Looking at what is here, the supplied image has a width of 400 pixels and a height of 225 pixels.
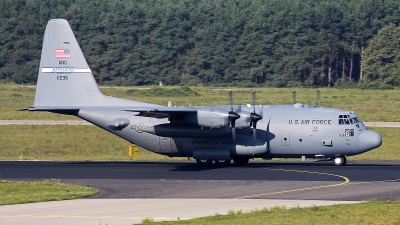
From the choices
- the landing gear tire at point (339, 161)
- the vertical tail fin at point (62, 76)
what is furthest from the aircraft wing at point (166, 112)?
the landing gear tire at point (339, 161)

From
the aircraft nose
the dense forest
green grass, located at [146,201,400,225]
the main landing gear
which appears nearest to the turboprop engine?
the main landing gear

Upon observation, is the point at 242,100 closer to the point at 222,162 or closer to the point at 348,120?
the point at 222,162

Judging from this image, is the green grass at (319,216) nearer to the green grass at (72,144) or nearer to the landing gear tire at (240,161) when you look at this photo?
the landing gear tire at (240,161)

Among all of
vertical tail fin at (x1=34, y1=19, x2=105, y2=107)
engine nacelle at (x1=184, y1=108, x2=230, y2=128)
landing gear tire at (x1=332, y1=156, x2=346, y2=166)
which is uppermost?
vertical tail fin at (x1=34, y1=19, x2=105, y2=107)

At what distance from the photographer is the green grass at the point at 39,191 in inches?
884

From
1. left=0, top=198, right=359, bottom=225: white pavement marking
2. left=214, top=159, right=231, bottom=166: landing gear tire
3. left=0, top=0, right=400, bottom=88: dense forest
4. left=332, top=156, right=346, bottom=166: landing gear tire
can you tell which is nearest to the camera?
left=0, top=198, right=359, bottom=225: white pavement marking

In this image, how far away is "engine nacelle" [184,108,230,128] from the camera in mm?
31672

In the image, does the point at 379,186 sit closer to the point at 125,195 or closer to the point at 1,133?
the point at 125,195

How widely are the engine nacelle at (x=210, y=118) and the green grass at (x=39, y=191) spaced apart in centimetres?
786

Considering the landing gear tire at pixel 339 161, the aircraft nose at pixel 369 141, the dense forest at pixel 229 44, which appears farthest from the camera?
the dense forest at pixel 229 44

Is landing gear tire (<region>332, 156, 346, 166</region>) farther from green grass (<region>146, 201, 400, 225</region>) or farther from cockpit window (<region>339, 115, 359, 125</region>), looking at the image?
green grass (<region>146, 201, 400, 225</region>)

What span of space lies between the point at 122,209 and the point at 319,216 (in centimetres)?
599

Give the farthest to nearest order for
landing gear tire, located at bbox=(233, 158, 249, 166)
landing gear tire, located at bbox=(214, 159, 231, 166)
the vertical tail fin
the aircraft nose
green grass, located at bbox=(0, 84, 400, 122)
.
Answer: green grass, located at bbox=(0, 84, 400, 122) < the vertical tail fin < landing gear tire, located at bbox=(233, 158, 249, 166) < landing gear tire, located at bbox=(214, 159, 231, 166) < the aircraft nose

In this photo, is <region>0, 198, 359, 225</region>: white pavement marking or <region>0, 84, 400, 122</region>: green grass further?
<region>0, 84, 400, 122</region>: green grass
